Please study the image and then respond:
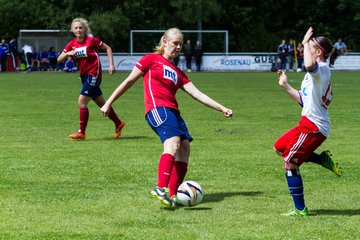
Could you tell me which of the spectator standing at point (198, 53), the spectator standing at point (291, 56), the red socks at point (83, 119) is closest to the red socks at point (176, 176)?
the red socks at point (83, 119)

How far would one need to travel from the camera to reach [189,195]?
24.7ft

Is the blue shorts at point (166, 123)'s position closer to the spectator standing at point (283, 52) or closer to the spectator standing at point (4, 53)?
the spectator standing at point (283, 52)

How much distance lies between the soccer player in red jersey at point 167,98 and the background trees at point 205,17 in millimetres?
45274

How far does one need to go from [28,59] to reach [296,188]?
43850 millimetres

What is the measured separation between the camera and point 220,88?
28.3 m

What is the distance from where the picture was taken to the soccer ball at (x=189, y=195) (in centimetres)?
752

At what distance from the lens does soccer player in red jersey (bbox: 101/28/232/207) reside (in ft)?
25.5

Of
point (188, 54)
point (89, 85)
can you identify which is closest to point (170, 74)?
point (89, 85)

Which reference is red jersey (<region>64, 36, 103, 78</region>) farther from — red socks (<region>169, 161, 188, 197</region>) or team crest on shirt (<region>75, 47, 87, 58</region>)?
red socks (<region>169, 161, 188, 197</region>)

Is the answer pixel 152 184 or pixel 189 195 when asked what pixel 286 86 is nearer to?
pixel 189 195

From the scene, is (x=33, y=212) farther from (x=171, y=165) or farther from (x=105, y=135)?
(x=105, y=135)

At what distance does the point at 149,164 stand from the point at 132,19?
1851 inches

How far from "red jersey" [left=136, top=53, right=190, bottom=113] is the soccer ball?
0.83m

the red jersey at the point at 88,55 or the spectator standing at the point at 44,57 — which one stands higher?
the red jersey at the point at 88,55
